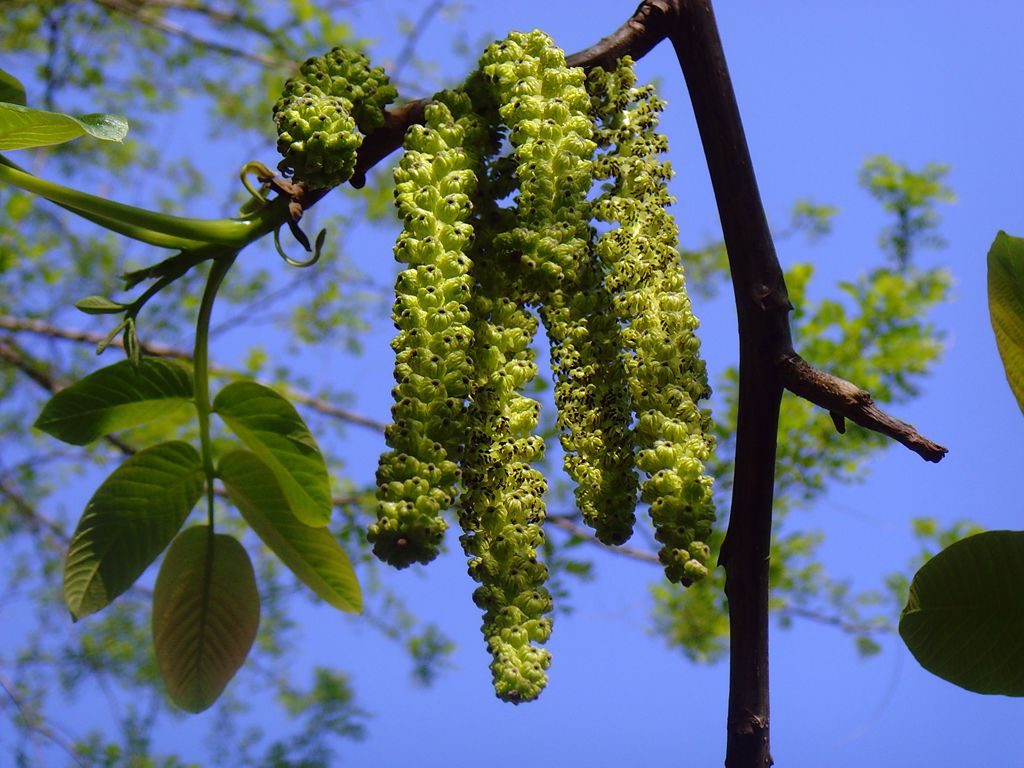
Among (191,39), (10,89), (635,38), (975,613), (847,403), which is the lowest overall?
(975,613)

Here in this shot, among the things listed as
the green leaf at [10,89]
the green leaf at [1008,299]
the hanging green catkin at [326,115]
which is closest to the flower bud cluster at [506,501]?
the hanging green catkin at [326,115]

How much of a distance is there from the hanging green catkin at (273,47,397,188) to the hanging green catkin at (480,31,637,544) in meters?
0.09

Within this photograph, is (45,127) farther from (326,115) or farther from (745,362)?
(745,362)

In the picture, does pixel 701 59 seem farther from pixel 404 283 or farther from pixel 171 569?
pixel 171 569

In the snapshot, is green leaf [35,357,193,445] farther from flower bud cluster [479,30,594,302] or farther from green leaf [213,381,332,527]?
flower bud cluster [479,30,594,302]

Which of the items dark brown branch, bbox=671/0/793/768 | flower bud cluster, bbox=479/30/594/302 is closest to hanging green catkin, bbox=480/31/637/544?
flower bud cluster, bbox=479/30/594/302

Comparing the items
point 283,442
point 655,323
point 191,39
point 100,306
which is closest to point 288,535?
point 283,442

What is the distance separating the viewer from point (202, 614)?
74 cm

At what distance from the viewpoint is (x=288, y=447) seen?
670 mm

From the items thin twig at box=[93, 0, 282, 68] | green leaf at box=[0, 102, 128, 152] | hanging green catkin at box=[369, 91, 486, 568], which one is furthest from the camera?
thin twig at box=[93, 0, 282, 68]

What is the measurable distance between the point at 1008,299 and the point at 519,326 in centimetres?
26

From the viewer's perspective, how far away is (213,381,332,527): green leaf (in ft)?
2.14

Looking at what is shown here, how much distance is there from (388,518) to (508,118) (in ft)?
0.87

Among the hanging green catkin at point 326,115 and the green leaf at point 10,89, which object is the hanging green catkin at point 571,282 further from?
the green leaf at point 10,89
